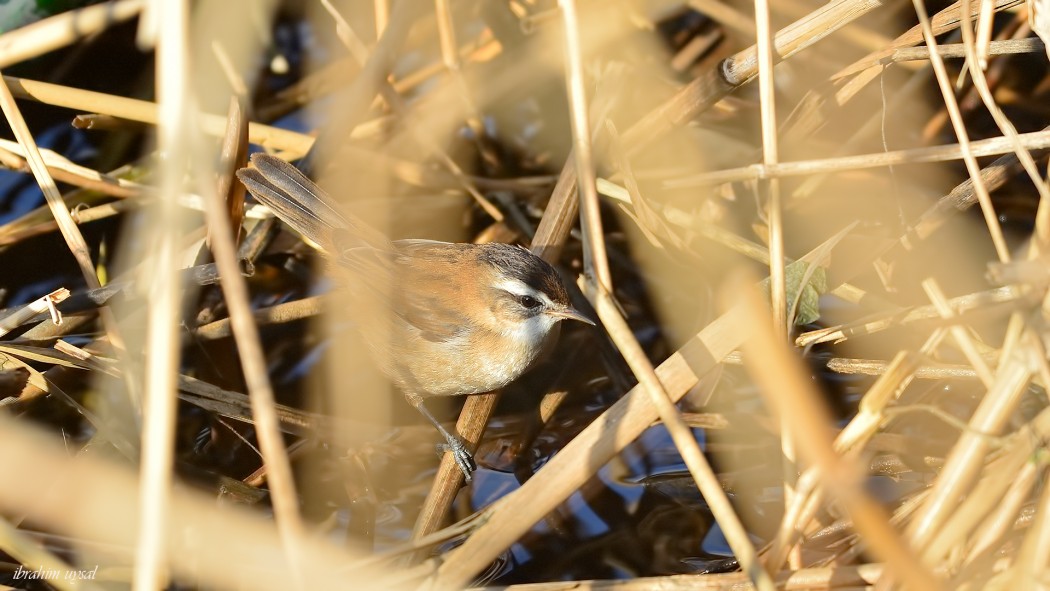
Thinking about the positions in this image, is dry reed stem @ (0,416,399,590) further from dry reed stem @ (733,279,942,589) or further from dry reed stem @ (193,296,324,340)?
dry reed stem @ (733,279,942,589)

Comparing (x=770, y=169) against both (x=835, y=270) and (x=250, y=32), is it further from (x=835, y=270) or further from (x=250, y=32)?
(x=250, y=32)

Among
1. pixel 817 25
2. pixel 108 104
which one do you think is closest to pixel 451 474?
pixel 817 25

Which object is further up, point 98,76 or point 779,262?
point 98,76

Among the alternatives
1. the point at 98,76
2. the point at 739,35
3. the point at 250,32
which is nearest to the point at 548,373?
the point at 739,35

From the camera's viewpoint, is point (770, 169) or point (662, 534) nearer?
point (770, 169)

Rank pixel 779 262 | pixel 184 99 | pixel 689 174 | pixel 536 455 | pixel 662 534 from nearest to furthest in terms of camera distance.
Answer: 1. pixel 184 99
2. pixel 779 262
3. pixel 662 534
4. pixel 536 455
5. pixel 689 174

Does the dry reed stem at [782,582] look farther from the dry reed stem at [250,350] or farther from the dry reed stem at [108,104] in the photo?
the dry reed stem at [108,104]

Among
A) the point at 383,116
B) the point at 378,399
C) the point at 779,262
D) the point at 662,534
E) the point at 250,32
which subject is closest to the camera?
the point at 779,262

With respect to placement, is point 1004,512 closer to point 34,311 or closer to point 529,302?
point 529,302
